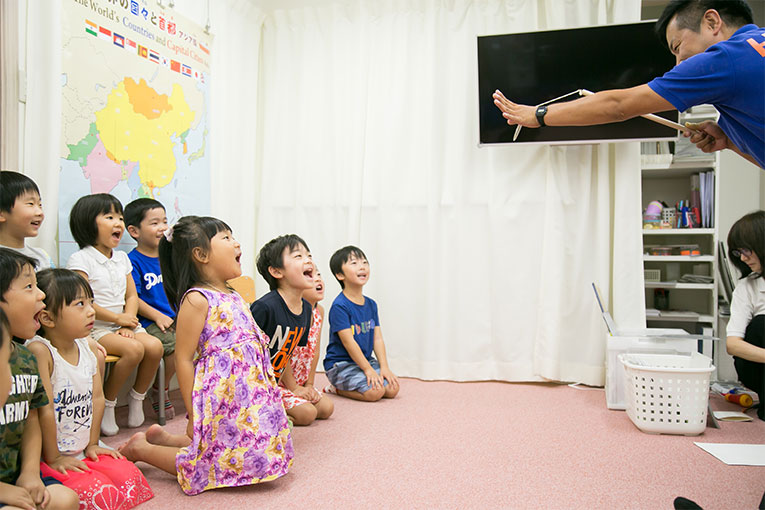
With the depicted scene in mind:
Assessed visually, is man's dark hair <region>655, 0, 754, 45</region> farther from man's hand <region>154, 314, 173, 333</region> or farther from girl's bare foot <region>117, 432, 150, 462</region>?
A: man's hand <region>154, 314, 173, 333</region>

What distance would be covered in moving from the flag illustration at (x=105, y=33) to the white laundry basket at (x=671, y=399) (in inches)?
108

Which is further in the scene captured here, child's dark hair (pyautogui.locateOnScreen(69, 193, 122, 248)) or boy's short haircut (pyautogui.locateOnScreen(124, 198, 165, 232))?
boy's short haircut (pyautogui.locateOnScreen(124, 198, 165, 232))

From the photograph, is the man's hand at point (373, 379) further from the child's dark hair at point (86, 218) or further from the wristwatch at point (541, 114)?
the wristwatch at point (541, 114)

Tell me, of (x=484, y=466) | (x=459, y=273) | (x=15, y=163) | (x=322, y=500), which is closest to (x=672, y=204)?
(x=459, y=273)

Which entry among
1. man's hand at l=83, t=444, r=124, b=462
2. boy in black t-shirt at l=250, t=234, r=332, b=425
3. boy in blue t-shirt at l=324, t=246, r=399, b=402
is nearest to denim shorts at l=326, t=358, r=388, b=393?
boy in blue t-shirt at l=324, t=246, r=399, b=402

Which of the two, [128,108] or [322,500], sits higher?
[128,108]

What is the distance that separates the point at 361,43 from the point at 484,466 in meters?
2.68

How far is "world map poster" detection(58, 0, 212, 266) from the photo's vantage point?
2361mm

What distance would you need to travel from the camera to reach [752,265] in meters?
2.61

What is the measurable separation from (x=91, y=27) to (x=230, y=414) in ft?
6.07

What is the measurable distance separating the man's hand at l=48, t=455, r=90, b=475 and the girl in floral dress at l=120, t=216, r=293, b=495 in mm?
241

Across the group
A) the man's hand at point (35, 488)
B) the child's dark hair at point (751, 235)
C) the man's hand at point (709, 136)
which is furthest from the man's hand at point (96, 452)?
the child's dark hair at point (751, 235)

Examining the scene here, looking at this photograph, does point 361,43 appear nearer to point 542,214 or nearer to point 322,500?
point 542,214

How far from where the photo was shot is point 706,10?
156 centimetres
